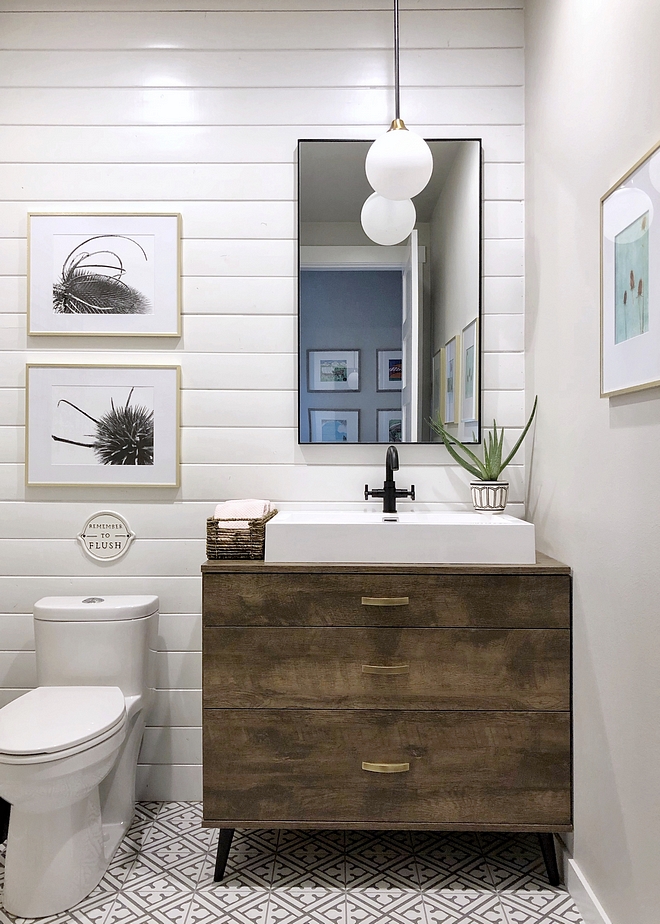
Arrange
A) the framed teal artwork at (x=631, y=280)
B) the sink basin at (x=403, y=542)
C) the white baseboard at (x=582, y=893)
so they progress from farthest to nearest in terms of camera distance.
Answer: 1. the sink basin at (x=403, y=542)
2. the white baseboard at (x=582, y=893)
3. the framed teal artwork at (x=631, y=280)

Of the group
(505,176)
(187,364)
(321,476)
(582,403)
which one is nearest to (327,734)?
(321,476)

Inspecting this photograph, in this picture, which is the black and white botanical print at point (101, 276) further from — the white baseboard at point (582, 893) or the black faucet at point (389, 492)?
the white baseboard at point (582, 893)

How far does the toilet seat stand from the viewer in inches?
61.2

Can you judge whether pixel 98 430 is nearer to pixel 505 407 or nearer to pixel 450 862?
pixel 505 407

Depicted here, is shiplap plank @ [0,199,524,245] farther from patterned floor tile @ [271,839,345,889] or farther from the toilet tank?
patterned floor tile @ [271,839,345,889]

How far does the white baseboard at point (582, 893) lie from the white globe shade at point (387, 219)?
180cm

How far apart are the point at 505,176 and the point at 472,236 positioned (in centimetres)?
23

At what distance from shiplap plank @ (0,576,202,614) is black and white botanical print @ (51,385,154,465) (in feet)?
1.25

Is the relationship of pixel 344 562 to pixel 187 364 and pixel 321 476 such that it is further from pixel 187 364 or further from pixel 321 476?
pixel 187 364

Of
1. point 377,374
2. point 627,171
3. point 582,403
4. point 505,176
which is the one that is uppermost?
point 505,176

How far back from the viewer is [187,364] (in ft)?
7.21

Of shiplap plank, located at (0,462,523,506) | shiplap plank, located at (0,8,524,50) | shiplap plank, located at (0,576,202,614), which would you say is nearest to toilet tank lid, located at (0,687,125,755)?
shiplap plank, located at (0,576,202,614)

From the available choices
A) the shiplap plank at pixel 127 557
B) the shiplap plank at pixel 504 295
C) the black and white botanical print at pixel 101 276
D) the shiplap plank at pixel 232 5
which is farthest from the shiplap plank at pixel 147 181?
the shiplap plank at pixel 127 557

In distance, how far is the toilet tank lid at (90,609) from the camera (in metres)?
1.99
